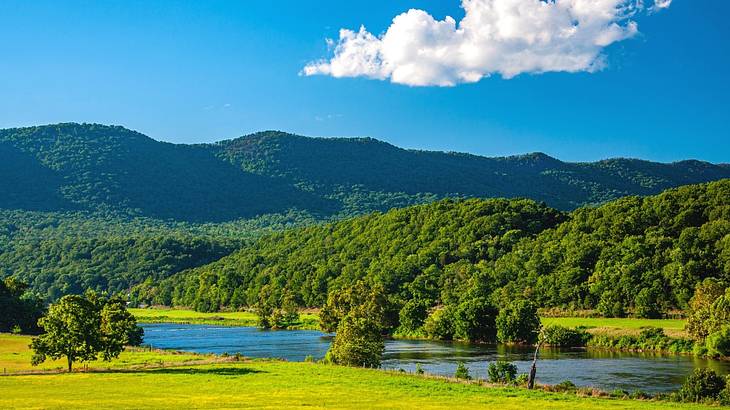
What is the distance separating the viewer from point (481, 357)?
97.2 meters

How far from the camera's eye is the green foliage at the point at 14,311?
128875 mm

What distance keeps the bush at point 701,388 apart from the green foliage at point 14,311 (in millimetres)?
103692

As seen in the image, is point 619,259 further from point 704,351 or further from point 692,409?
point 692,409

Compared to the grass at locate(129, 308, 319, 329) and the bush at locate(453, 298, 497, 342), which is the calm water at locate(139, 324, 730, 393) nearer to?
the bush at locate(453, 298, 497, 342)

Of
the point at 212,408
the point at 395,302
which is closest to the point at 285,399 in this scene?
the point at 212,408

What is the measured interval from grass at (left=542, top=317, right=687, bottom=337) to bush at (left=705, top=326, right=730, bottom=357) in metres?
10.7

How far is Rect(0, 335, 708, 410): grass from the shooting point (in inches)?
2073

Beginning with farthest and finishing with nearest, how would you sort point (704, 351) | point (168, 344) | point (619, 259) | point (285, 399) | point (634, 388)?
point (619, 259) < point (168, 344) < point (704, 351) < point (634, 388) < point (285, 399)

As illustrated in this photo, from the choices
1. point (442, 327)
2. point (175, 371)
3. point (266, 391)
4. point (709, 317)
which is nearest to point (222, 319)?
point (442, 327)

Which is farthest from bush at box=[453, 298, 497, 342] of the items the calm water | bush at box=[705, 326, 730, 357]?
bush at box=[705, 326, 730, 357]

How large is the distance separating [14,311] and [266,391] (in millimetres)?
85611

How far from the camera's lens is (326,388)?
203 ft

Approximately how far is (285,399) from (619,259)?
103160 mm

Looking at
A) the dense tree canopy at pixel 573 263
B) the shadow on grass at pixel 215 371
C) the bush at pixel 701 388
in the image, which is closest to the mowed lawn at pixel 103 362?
the shadow on grass at pixel 215 371
